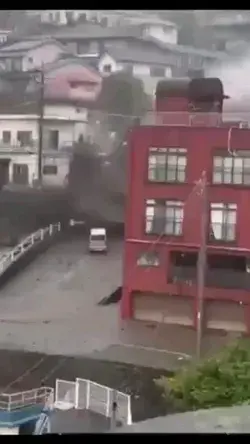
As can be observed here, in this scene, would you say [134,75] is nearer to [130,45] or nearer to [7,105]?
[130,45]

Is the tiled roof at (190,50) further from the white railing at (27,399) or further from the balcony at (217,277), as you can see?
the white railing at (27,399)

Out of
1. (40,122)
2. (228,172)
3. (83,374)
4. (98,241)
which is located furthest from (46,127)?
(83,374)

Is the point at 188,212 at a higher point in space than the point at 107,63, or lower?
lower

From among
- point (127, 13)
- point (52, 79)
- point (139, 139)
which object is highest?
point (127, 13)

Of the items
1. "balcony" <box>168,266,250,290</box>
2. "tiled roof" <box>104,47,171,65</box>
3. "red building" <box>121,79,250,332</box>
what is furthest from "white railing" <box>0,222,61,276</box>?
"tiled roof" <box>104,47,171,65</box>

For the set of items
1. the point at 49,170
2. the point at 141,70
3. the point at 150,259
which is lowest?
the point at 150,259

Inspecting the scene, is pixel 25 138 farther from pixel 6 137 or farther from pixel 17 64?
pixel 17 64

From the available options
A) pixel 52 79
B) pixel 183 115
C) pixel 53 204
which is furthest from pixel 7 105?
pixel 183 115
